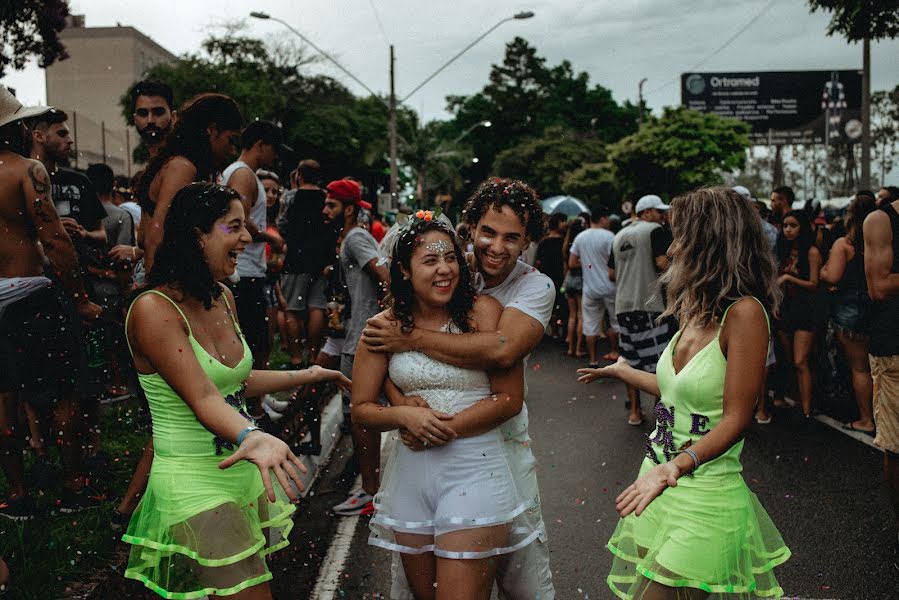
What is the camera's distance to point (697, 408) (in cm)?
289

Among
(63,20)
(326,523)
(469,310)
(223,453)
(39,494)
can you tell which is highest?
(63,20)

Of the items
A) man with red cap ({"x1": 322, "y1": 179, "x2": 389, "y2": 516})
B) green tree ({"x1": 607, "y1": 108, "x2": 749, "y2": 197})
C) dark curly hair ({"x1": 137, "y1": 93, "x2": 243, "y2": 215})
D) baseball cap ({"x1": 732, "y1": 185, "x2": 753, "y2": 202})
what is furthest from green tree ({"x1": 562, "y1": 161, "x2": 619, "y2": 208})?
dark curly hair ({"x1": 137, "y1": 93, "x2": 243, "y2": 215})

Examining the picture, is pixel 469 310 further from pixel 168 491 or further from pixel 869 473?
pixel 869 473

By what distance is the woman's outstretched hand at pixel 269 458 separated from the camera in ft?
7.71

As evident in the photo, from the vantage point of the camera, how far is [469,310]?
3076mm

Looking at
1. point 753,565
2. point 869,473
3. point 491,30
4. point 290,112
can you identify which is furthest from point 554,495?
point 290,112

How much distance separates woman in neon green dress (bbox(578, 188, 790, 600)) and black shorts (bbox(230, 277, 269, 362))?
3.82m

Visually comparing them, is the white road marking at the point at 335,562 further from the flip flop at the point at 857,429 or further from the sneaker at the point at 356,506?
the flip flop at the point at 857,429

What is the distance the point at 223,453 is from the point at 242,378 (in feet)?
1.05

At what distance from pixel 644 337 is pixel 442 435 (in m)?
5.28

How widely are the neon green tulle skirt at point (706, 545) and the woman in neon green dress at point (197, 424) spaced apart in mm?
1293

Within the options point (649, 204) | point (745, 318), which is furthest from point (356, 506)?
point (649, 204)

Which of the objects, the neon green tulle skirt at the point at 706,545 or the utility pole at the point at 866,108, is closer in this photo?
the neon green tulle skirt at the point at 706,545

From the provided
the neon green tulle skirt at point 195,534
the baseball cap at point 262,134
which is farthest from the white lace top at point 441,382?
the baseball cap at point 262,134
